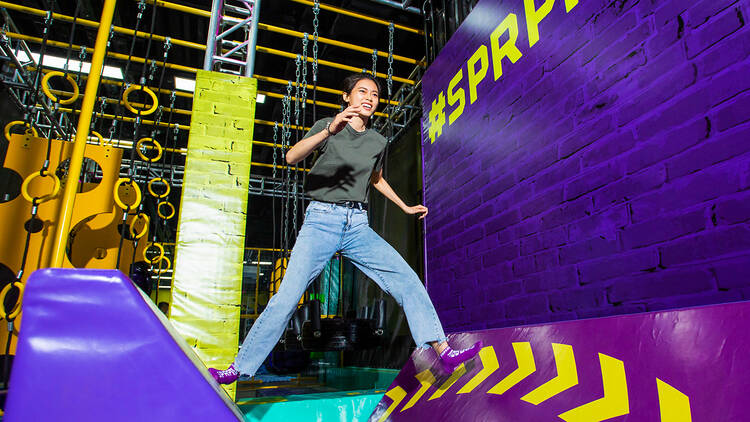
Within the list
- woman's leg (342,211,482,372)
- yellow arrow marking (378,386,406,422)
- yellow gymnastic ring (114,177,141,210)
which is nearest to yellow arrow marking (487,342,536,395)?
woman's leg (342,211,482,372)

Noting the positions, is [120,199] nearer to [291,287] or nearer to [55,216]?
[291,287]

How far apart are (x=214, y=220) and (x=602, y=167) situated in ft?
8.96

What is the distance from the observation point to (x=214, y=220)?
11.1 feet

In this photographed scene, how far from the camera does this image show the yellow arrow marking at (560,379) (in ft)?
4.46

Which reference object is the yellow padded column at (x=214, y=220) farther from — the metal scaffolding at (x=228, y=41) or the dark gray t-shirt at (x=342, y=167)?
the dark gray t-shirt at (x=342, y=167)

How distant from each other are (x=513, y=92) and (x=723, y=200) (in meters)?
1.72

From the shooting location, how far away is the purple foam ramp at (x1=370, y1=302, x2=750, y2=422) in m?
0.98

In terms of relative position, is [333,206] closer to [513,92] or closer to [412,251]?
[513,92]

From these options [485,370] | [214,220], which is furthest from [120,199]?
[485,370]

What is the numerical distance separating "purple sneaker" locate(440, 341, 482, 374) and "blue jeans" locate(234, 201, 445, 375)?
10 cm

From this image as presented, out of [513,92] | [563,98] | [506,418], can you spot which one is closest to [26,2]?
[513,92]

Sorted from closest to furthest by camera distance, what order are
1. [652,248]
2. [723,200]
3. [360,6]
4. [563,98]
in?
[723,200] → [652,248] → [563,98] → [360,6]

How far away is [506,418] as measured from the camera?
1498 mm

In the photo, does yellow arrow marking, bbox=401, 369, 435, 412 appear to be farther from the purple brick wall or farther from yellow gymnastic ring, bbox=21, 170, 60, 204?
yellow gymnastic ring, bbox=21, 170, 60, 204
